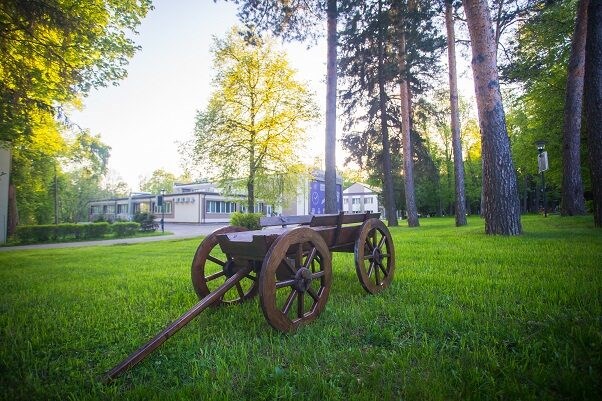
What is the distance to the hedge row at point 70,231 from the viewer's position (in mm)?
18000

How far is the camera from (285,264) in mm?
2840

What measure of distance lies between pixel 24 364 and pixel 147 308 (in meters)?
1.31

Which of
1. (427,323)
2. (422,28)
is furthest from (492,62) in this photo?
(427,323)

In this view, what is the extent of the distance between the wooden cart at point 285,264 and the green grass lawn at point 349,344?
0.66 feet

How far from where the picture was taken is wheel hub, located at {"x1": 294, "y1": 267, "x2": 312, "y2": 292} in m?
2.74

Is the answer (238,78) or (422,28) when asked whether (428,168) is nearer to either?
(422,28)

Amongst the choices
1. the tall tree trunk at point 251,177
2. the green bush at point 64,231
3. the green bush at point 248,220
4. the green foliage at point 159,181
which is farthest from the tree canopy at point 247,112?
the green foliage at point 159,181

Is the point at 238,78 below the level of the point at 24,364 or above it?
above

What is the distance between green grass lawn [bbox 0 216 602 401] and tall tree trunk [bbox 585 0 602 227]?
445cm

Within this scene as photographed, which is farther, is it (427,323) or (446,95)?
(446,95)

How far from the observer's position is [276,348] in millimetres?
2352

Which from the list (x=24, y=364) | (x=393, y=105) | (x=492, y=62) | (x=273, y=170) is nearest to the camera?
(x=24, y=364)

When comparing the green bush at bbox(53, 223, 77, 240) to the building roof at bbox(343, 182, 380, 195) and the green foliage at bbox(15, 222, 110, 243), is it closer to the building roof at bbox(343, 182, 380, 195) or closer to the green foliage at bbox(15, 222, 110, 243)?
the green foliage at bbox(15, 222, 110, 243)

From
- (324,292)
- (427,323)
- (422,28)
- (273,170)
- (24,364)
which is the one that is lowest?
(24,364)
